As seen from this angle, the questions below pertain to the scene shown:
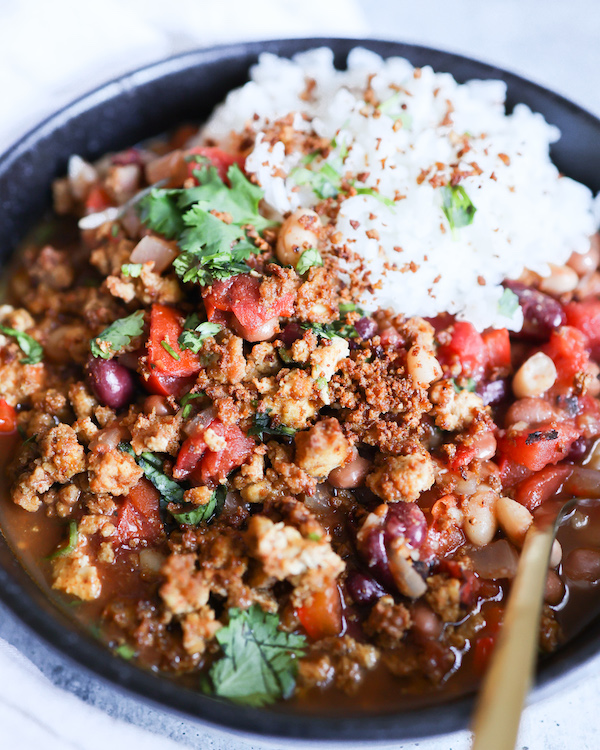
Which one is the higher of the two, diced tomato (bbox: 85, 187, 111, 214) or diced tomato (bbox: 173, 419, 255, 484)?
diced tomato (bbox: 85, 187, 111, 214)

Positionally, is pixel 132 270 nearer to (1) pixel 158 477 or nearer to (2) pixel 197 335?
(2) pixel 197 335

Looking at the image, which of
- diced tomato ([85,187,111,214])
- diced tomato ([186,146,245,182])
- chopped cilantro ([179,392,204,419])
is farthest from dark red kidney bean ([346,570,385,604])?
diced tomato ([85,187,111,214])

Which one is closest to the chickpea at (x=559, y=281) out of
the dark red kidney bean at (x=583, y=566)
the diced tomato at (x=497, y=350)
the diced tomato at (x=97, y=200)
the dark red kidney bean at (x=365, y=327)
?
the diced tomato at (x=497, y=350)

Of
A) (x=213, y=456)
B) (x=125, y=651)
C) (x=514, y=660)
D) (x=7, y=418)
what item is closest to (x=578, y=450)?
(x=514, y=660)

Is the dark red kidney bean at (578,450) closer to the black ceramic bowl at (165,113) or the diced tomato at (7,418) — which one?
the black ceramic bowl at (165,113)

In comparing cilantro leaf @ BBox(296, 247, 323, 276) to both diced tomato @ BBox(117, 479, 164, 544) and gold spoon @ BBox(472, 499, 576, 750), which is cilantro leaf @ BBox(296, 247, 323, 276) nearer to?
diced tomato @ BBox(117, 479, 164, 544)

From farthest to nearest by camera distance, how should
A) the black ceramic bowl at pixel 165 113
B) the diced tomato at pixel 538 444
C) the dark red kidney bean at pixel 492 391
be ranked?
1. the black ceramic bowl at pixel 165 113
2. the dark red kidney bean at pixel 492 391
3. the diced tomato at pixel 538 444

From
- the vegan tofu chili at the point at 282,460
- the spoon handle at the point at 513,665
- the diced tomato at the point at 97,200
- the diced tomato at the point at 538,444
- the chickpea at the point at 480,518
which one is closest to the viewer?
the spoon handle at the point at 513,665

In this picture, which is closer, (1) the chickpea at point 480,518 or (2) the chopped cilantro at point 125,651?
(2) the chopped cilantro at point 125,651
